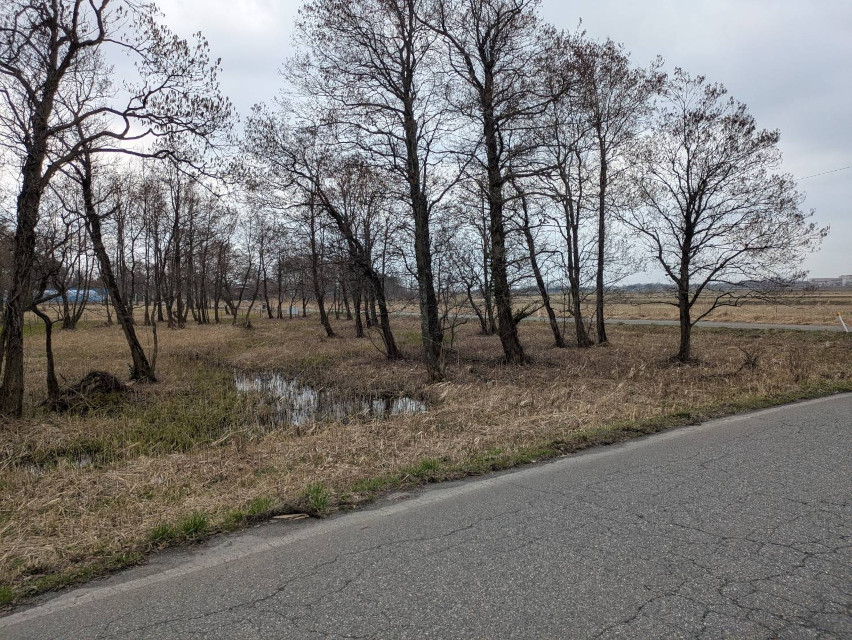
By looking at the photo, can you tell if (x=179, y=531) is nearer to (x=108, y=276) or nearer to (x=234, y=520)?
(x=234, y=520)

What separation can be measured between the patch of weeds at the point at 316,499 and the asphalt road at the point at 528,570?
16cm

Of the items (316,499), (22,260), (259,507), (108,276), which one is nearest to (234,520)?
(259,507)

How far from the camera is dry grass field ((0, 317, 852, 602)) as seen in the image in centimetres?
424

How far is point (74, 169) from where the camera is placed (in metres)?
12.3

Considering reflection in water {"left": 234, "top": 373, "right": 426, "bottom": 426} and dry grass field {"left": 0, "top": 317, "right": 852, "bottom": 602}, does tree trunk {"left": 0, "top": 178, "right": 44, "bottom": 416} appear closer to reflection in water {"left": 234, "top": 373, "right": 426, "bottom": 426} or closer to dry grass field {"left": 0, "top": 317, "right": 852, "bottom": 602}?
dry grass field {"left": 0, "top": 317, "right": 852, "bottom": 602}

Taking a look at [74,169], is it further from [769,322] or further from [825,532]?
[769,322]

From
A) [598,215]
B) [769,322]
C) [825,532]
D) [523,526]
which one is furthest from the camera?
[769,322]

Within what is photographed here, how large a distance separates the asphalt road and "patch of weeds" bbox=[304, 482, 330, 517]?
0.53 ft

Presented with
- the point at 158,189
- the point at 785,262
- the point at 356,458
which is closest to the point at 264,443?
the point at 356,458

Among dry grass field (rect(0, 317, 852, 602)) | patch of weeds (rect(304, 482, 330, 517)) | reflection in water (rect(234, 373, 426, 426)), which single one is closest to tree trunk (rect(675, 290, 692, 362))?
dry grass field (rect(0, 317, 852, 602))

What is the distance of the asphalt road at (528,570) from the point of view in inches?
106

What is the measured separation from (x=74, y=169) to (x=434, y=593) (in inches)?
540

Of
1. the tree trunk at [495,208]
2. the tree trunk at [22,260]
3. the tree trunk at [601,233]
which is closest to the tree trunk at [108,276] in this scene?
the tree trunk at [22,260]

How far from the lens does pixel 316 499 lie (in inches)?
177
